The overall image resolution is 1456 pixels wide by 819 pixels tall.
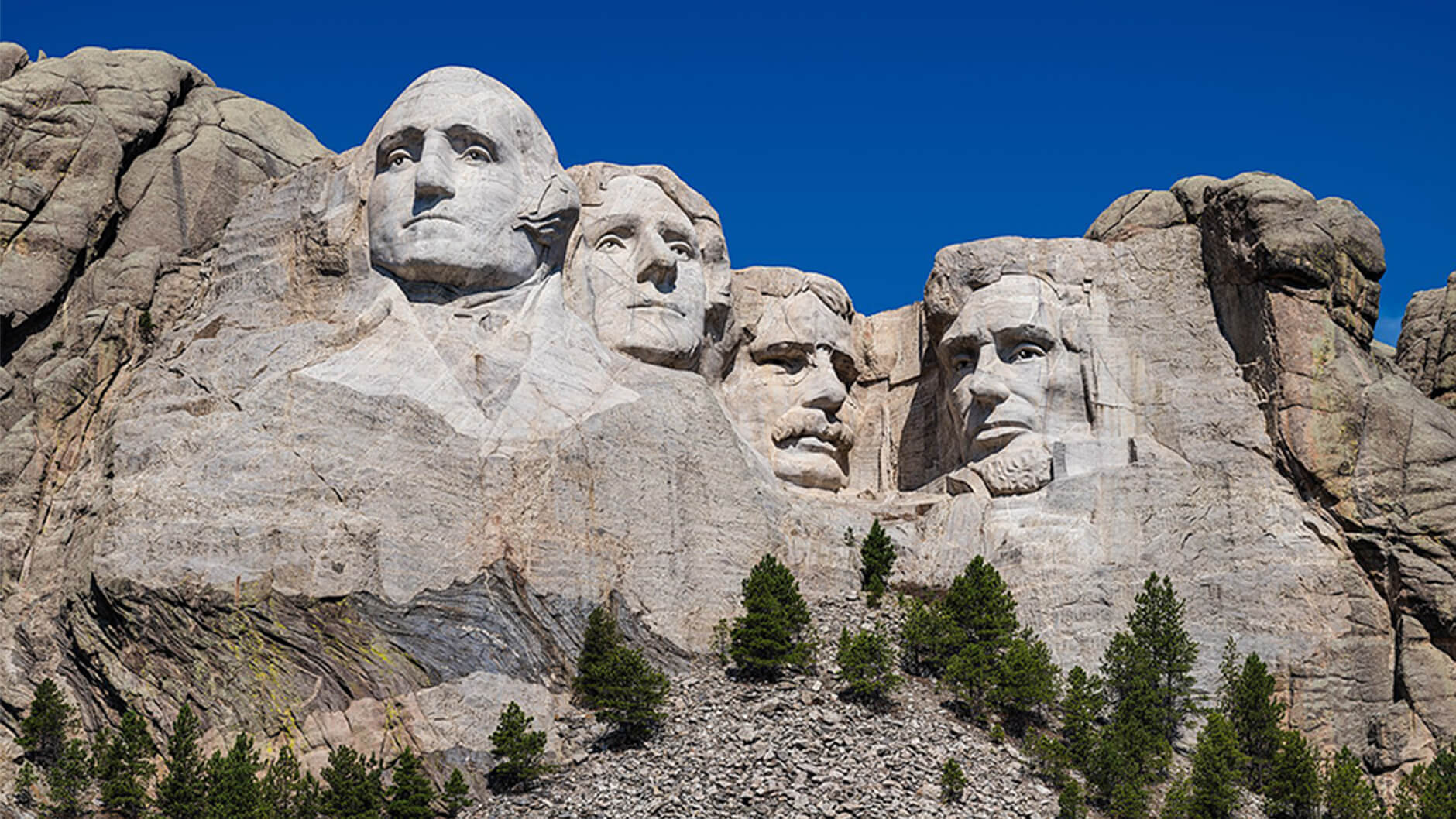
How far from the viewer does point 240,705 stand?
32.7 metres

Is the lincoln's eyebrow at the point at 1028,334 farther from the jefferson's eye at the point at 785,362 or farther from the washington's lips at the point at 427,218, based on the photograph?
the washington's lips at the point at 427,218

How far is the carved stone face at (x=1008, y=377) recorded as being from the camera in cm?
3875

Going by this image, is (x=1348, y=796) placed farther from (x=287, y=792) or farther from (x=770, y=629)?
(x=287, y=792)

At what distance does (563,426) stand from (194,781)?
730 centimetres

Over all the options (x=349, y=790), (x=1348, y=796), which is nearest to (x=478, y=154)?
(x=349, y=790)

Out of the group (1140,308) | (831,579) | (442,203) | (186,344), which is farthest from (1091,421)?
(186,344)

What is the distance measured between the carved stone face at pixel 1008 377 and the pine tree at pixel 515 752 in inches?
352

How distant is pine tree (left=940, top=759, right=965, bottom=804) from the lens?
32.5 metres

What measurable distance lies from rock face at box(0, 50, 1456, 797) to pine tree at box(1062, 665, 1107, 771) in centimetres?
121

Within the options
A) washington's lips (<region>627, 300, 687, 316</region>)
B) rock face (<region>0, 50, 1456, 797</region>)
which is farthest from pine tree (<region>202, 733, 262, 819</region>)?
washington's lips (<region>627, 300, 687, 316</region>)

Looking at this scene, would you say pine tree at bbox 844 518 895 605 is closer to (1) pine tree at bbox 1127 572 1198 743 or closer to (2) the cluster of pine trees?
(1) pine tree at bbox 1127 572 1198 743

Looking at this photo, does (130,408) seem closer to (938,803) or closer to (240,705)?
(240,705)

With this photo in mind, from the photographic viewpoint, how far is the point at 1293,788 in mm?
34219

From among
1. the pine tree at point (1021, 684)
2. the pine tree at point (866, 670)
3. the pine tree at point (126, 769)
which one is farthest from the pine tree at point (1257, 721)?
the pine tree at point (126, 769)
